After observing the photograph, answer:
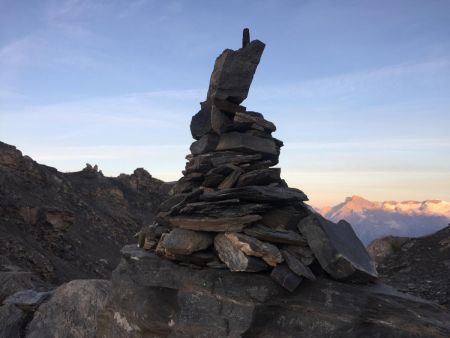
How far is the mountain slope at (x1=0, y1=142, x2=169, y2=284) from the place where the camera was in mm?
33188

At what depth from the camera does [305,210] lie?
1164 centimetres

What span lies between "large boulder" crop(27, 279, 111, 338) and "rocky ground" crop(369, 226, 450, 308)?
42.0ft

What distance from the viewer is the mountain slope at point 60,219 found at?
33.2 meters

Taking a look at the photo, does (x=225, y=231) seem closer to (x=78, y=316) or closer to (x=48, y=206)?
(x=78, y=316)

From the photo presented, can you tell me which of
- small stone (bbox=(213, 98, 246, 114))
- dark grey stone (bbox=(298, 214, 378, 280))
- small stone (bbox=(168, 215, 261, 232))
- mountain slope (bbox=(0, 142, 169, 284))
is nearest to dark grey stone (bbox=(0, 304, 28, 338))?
small stone (bbox=(168, 215, 261, 232))

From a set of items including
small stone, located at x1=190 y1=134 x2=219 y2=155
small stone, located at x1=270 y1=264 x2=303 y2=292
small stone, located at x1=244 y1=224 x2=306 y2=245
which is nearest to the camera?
small stone, located at x1=270 y1=264 x2=303 y2=292

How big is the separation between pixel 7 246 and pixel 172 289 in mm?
25058

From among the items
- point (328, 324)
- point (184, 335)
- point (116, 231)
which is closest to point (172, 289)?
point (184, 335)

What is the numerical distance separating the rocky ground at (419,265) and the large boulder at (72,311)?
12.8m

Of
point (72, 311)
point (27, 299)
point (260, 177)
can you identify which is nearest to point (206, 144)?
point (260, 177)

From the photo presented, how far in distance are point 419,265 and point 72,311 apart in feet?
57.7

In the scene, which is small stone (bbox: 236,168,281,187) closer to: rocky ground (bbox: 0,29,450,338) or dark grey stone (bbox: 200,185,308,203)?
rocky ground (bbox: 0,29,450,338)

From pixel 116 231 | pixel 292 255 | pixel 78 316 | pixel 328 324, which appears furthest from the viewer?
pixel 116 231

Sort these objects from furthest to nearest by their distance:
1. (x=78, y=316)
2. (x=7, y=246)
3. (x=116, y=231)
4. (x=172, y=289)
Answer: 1. (x=116, y=231)
2. (x=7, y=246)
3. (x=78, y=316)
4. (x=172, y=289)
